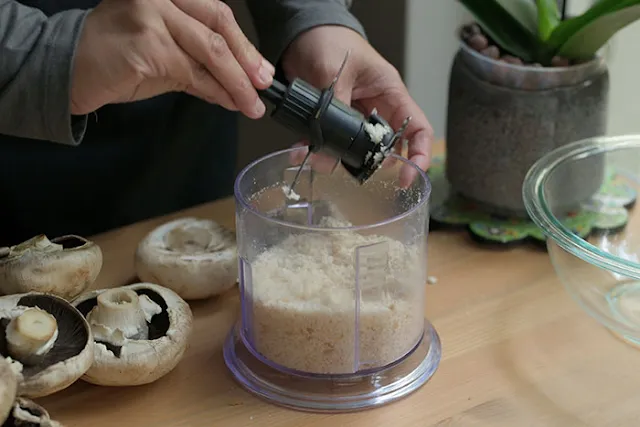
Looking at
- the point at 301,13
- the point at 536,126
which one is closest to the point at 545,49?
the point at 536,126

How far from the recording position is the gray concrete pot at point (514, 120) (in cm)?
73

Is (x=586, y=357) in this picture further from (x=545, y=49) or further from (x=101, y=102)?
(x=101, y=102)

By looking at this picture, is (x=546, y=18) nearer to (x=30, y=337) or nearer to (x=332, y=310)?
(x=332, y=310)

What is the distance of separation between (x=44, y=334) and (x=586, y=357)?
14.9 inches

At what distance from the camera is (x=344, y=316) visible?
0.56m

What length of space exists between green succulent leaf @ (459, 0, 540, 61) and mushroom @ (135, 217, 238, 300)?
0.31m

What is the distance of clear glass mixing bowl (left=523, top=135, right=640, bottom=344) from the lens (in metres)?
0.63

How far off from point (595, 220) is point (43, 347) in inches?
19.8

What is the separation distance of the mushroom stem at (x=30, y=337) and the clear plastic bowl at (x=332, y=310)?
0.14 meters

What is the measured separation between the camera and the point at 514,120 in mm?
741

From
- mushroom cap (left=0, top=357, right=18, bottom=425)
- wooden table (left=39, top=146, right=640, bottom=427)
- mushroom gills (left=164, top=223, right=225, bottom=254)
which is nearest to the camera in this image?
mushroom cap (left=0, top=357, right=18, bottom=425)

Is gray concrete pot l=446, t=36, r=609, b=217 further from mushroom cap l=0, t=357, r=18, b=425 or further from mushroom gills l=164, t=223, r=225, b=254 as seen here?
mushroom cap l=0, t=357, r=18, b=425

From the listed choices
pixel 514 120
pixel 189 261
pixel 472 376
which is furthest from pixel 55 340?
pixel 514 120

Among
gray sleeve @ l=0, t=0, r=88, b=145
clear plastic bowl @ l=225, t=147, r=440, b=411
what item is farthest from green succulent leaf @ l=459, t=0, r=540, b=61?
gray sleeve @ l=0, t=0, r=88, b=145
